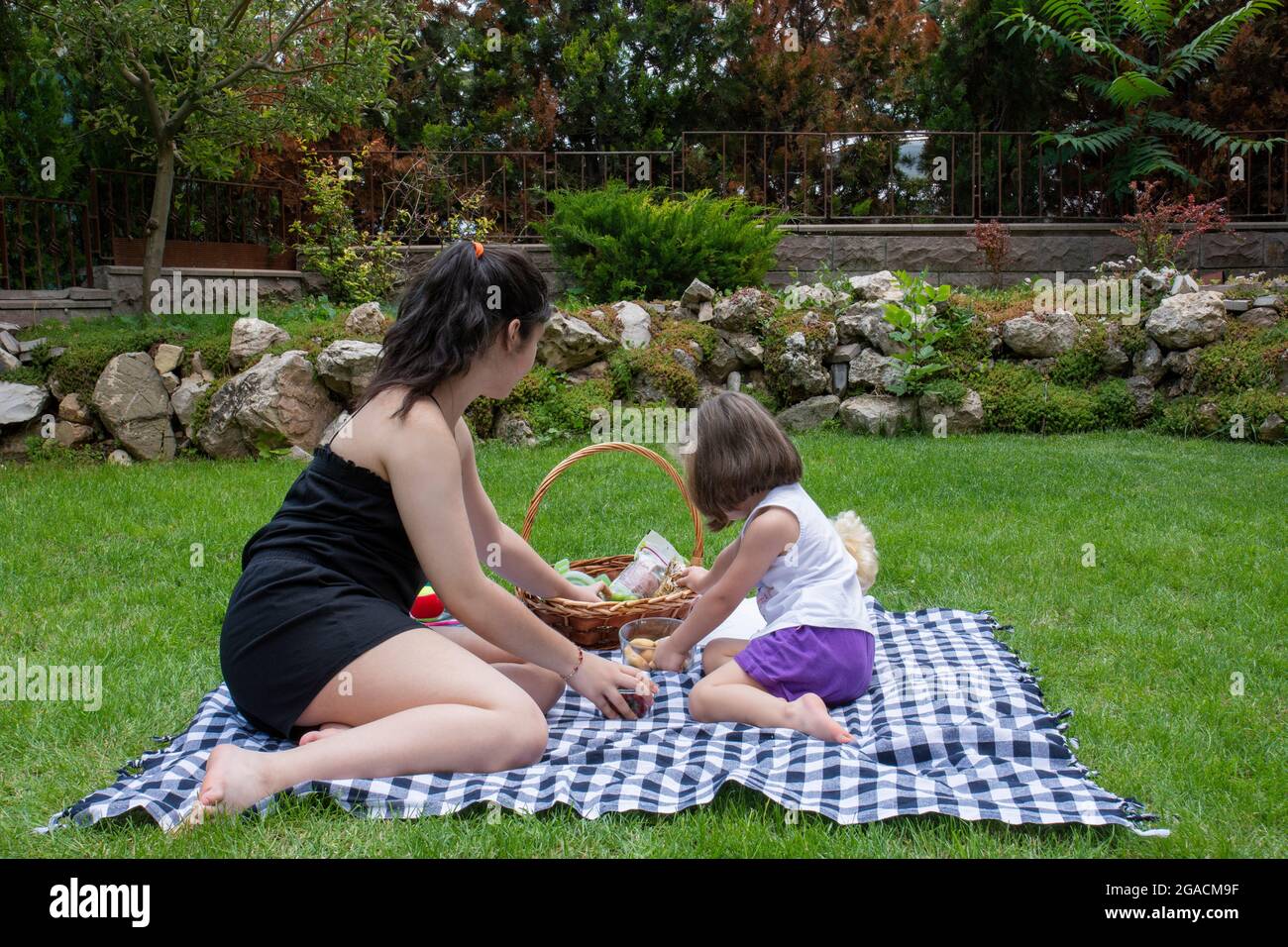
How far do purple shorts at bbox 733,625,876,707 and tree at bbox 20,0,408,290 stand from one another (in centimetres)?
673

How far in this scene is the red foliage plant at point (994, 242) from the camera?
401 inches

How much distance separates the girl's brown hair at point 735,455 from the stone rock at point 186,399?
18.2 feet

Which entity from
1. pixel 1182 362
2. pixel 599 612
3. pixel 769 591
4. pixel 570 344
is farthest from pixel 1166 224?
pixel 599 612

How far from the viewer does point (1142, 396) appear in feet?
26.8

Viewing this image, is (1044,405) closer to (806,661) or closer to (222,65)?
(806,661)

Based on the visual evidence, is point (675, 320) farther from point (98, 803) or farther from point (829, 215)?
point (98, 803)

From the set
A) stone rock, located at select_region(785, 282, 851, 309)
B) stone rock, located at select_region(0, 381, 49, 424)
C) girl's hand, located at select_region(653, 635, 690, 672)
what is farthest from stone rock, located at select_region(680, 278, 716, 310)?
girl's hand, located at select_region(653, 635, 690, 672)

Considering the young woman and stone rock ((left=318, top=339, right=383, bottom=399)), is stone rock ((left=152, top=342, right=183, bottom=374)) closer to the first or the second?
stone rock ((left=318, top=339, right=383, bottom=399))

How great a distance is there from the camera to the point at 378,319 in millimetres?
7715

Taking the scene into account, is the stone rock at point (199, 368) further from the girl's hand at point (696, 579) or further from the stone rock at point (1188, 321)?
the stone rock at point (1188, 321)

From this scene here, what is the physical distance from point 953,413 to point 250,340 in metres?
5.62

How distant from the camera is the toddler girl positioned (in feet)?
9.04
